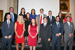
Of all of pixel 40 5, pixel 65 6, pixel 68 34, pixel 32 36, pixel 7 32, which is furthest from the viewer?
pixel 65 6

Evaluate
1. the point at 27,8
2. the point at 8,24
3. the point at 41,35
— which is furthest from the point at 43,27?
the point at 27,8

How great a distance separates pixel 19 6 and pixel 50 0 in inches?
73.9

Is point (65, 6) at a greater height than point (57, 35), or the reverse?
point (65, 6)

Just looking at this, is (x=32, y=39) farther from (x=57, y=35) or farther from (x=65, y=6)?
(x=65, y=6)

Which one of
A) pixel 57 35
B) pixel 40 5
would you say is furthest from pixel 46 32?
pixel 40 5

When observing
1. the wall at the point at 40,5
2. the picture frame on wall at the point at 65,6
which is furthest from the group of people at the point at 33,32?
the picture frame on wall at the point at 65,6

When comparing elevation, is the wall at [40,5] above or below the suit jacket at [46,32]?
above

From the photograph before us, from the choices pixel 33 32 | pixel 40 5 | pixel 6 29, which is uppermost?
pixel 40 5

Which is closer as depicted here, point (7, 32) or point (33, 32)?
point (7, 32)

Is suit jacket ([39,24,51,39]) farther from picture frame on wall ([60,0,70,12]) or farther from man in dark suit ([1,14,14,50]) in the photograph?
picture frame on wall ([60,0,70,12])

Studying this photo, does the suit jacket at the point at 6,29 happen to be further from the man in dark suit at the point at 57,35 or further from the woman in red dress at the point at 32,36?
the man in dark suit at the point at 57,35

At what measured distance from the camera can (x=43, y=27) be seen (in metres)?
3.17

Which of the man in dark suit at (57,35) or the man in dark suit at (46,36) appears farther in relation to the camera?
the man in dark suit at (57,35)

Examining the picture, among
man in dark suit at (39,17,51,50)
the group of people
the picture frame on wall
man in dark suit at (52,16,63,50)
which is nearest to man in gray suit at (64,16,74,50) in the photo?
the group of people
